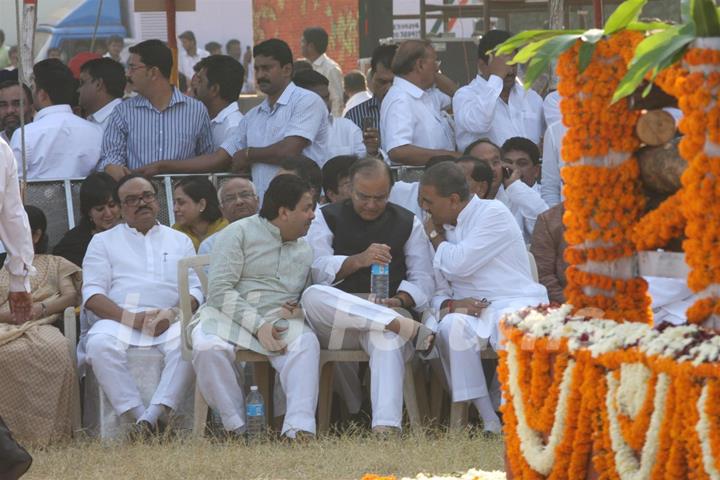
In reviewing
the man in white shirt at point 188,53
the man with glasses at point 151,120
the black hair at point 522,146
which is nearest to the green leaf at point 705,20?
the black hair at point 522,146

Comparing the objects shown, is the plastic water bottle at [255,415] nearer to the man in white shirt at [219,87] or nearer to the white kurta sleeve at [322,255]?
the white kurta sleeve at [322,255]

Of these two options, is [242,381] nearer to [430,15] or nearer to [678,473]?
[678,473]

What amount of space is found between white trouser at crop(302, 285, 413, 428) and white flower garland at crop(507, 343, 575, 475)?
2.46m

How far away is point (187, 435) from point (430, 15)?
8605 millimetres

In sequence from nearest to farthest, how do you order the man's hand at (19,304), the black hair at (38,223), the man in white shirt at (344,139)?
1. the man's hand at (19,304)
2. the black hair at (38,223)
3. the man in white shirt at (344,139)

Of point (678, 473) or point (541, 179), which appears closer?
point (678, 473)

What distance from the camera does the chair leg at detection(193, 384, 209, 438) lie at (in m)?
8.11

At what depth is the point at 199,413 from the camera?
8.16 metres

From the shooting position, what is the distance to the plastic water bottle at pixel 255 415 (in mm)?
7938

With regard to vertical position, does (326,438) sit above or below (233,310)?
below

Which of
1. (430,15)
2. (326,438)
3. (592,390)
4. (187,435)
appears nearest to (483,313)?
(326,438)

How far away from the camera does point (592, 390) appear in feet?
16.2

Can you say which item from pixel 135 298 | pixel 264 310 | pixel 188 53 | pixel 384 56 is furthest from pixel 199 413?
pixel 188 53

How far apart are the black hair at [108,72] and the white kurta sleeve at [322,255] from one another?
238 centimetres
